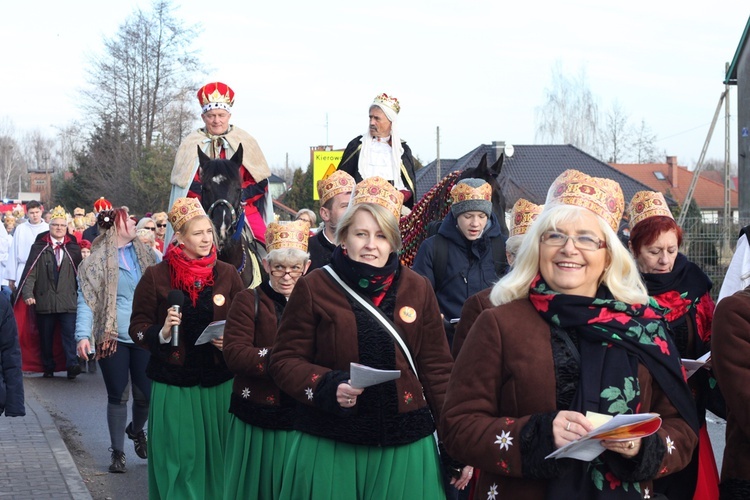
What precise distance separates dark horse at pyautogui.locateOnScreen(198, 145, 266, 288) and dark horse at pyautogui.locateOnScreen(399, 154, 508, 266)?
1125 millimetres

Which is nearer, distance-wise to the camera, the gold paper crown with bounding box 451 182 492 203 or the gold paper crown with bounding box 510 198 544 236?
the gold paper crown with bounding box 510 198 544 236

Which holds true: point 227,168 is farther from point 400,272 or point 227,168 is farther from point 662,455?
point 662,455

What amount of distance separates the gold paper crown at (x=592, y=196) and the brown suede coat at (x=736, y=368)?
0.60 m

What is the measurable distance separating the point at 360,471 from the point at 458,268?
8.53 ft

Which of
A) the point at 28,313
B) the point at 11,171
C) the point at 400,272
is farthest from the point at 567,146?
the point at 11,171

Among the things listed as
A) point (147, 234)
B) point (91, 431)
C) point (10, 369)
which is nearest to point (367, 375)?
point (10, 369)

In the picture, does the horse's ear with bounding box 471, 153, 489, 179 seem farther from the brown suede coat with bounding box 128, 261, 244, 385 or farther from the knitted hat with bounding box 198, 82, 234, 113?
the knitted hat with bounding box 198, 82, 234, 113

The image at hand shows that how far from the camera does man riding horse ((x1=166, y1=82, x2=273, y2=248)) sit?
29.5 ft

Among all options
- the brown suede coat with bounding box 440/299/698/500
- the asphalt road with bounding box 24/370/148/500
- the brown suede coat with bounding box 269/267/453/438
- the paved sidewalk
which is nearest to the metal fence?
the asphalt road with bounding box 24/370/148/500

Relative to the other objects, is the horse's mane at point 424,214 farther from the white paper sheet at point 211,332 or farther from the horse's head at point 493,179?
the white paper sheet at point 211,332

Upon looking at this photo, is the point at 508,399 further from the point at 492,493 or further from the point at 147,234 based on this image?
the point at 147,234

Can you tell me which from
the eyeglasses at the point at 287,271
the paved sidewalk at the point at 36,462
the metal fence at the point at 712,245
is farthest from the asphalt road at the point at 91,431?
the metal fence at the point at 712,245

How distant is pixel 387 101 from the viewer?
341 inches

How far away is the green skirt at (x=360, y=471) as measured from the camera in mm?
4555
